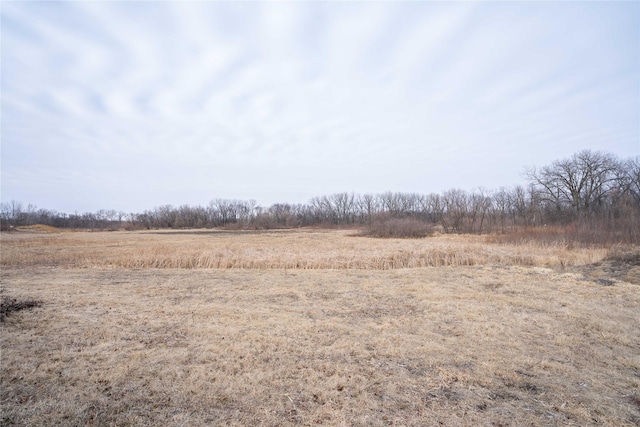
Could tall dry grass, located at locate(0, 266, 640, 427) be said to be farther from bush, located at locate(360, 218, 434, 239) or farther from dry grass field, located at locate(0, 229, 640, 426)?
bush, located at locate(360, 218, 434, 239)

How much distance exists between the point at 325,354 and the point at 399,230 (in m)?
38.0

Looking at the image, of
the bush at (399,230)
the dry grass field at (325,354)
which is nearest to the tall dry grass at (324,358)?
the dry grass field at (325,354)

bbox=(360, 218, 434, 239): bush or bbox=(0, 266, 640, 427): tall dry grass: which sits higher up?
bbox=(360, 218, 434, 239): bush

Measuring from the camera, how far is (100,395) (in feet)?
11.9

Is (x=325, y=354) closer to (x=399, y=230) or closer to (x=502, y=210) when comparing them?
(x=399, y=230)

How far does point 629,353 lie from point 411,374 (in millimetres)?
3692

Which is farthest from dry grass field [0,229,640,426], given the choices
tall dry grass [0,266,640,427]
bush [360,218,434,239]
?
bush [360,218,434,239]

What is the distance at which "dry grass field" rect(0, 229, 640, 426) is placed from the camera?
340cm

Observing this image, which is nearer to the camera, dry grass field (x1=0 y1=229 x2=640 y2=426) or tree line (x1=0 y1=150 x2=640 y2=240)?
dry grass field (x1=0 y1=229 x2=640 y2=426)

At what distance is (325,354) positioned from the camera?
4848mm

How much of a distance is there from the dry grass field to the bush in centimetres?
3050

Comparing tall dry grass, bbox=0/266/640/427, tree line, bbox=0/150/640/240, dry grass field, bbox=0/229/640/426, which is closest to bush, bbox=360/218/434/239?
tree line, bbox=0/150/640/240

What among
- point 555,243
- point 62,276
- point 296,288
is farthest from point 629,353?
point 555,243

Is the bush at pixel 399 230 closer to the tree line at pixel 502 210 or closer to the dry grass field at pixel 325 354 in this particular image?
the tree line at pixel 502 210
